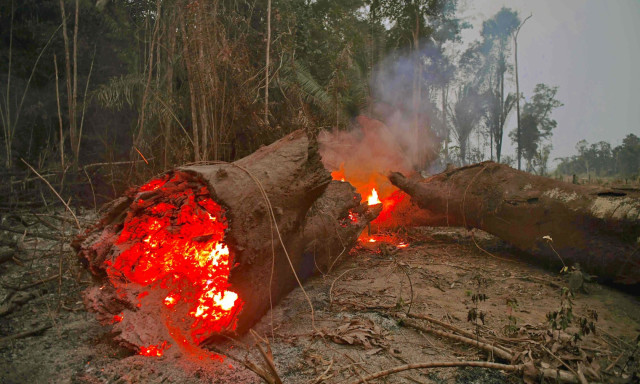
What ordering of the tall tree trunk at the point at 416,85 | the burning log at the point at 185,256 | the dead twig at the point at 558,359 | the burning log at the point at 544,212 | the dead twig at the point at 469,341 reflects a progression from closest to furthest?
the dead twig at the point at 558,359 → the dead twig at the point at 469,341 → the burning log at the point at 185,256 → the burning log at the point at 544,212 → the tall tree trunk at the point at 416,85

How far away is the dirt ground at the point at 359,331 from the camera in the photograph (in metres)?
2.23

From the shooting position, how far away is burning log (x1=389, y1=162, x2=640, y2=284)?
4.17 meters

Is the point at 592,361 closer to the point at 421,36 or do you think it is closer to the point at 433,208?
the point at 433,208

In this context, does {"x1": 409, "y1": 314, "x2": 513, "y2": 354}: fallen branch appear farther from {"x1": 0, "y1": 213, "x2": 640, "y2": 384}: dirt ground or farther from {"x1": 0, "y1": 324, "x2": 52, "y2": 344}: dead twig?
{"x1": 0, "y1": 324, "x2": 52, "y2": 344}: dead twig

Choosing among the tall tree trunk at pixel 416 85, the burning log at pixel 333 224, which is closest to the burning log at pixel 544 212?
the burning log at pixel 333 224

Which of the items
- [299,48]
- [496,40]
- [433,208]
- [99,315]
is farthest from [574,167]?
[99,315]

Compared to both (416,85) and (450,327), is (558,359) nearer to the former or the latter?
(450,327)

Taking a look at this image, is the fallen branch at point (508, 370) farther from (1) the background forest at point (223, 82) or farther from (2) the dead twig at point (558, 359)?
(1) the background forest at point (223, 82)

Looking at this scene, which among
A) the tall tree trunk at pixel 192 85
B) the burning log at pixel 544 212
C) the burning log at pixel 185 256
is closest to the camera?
the burning log at pixel 185 256

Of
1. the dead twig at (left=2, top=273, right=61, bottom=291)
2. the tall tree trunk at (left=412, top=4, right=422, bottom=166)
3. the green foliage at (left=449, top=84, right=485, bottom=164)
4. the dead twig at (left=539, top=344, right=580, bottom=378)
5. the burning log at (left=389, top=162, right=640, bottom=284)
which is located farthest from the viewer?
the green foliage at (left=449, top=84, right=485, bottom=164)

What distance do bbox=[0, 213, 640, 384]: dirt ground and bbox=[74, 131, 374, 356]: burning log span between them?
0.19 meters

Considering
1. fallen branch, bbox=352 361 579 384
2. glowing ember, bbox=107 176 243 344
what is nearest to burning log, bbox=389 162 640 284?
fallen branch, bbox=352 361 579 384

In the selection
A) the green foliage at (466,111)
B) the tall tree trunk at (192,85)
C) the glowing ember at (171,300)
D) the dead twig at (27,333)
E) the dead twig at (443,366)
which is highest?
the green foliage at (466,111)

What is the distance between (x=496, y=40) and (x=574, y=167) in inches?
559
